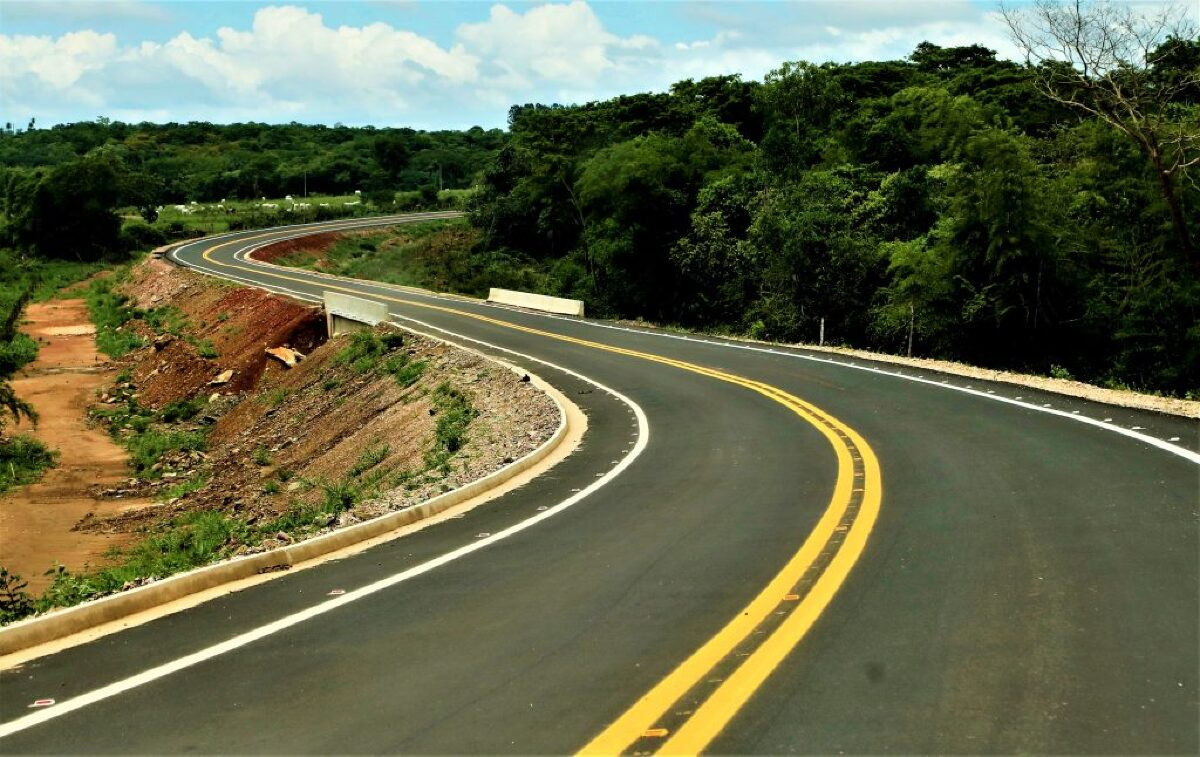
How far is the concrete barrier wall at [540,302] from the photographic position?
42062 mm

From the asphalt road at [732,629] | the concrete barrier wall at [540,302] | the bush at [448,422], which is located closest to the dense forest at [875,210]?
the concrete barrier wall at [540,302]

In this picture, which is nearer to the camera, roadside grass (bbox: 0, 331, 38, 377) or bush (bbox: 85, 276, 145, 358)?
roadside grass (bbox: 0, 331, 38, 377)

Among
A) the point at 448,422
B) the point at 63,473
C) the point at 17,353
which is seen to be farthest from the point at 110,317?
the point at 448,422

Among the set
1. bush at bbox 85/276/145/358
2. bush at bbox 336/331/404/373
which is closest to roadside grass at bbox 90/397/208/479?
bush at bbox 336/331/404/373

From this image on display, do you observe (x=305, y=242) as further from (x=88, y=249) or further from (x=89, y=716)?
(x=89, y=716)

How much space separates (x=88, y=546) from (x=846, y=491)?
15.2 meters

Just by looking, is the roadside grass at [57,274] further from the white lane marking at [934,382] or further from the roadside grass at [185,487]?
the roadside grass at [185,487]

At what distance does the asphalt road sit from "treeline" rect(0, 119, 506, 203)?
10594 centimetres

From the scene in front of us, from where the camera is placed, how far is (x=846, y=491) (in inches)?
425

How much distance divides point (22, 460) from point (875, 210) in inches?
1133

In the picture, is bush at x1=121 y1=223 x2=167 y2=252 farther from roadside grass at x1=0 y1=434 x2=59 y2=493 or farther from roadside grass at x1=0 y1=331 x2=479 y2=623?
roadside grass at x1=0 y1=434 x2=59 y2=493

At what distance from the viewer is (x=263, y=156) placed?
140m

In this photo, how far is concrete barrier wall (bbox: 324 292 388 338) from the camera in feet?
119

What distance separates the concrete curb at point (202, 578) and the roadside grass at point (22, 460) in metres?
18.1
